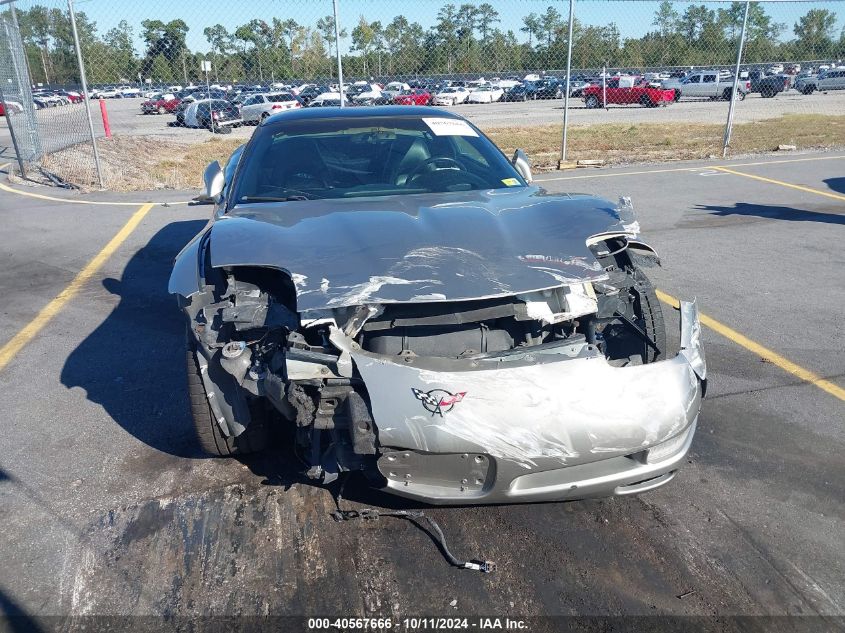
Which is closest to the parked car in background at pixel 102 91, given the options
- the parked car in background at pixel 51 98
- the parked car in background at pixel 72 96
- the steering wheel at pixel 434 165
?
the parked car in background at pixel 51 98

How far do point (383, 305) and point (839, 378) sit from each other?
317cm

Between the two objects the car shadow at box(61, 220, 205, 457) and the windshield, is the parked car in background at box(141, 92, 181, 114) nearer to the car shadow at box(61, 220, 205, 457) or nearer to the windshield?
the car shadow at box(61, 220, 205, 457)

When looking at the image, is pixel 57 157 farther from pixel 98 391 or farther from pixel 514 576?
pixel 514 576

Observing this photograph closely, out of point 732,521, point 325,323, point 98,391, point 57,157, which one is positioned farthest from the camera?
point 57,157

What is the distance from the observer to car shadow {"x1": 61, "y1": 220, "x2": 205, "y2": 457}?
3.85 metres

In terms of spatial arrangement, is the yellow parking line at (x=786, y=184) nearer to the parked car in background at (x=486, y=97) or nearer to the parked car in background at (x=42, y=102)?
the parked car in background at (x=42, y=102)

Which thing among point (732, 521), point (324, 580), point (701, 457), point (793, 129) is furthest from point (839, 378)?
point (793, 129)

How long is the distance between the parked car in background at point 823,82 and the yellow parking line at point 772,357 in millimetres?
42116

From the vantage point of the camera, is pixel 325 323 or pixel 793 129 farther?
pixel 793 129

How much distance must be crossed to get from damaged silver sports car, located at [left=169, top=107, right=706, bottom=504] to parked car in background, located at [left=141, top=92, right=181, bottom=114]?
35079mm

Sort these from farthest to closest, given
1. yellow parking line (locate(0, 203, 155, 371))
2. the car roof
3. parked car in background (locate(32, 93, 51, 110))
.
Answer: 1. parked car in background (locate(32, 93, 51, 110))
2. yellow parking line (locate(0, 203, 155, 371))
3. the car roof

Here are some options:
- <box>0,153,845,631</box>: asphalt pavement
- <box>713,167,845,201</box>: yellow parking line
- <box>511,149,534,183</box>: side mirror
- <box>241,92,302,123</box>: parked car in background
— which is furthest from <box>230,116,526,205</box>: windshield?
<box>241,92,302,123</box>: parked car in background

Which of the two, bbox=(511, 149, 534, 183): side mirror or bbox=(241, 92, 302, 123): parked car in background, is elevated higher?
bbox=(511, 149, 534, 183): side mirror

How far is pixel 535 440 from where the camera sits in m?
2.56
